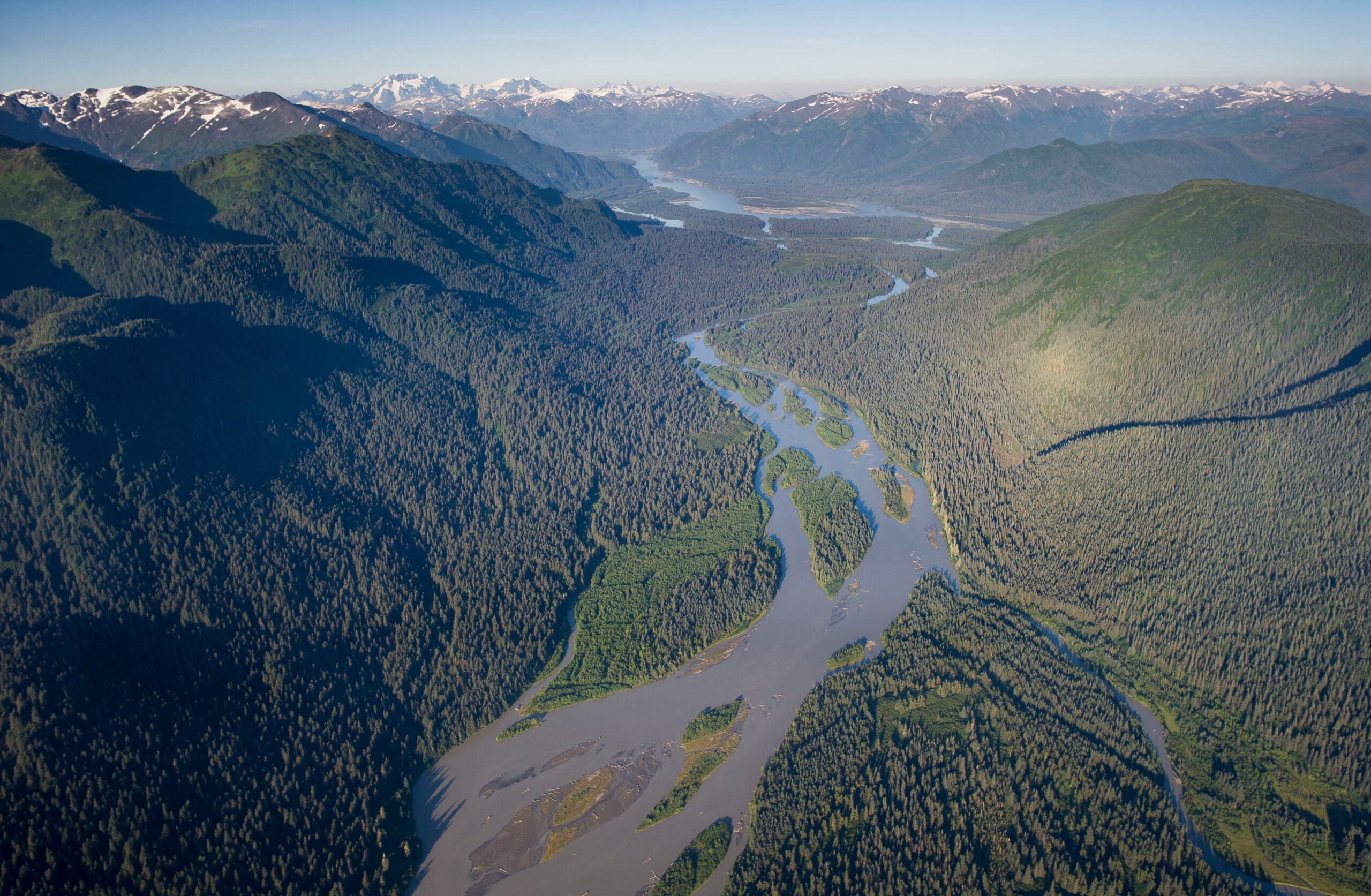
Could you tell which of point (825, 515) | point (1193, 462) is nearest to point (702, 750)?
point (825, 515)

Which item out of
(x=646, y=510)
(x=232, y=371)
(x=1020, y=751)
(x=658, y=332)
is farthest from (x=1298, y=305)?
(x=232, y=371)

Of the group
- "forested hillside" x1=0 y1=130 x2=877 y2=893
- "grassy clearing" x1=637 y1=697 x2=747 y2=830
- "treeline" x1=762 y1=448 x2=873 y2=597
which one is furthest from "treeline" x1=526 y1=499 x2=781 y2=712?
"grassy clearing" x1=637 y1=697 x2=747 y2=830

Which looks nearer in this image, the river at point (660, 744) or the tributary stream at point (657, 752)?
the tributary stream at point (657, 752)

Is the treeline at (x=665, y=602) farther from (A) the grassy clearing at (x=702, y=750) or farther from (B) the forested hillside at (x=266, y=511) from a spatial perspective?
(A) the grassy clearing at (x=702, y=750)

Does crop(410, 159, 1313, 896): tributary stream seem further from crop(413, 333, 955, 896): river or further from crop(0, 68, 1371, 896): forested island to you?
crop(0, 68, 1371, 896): forested island

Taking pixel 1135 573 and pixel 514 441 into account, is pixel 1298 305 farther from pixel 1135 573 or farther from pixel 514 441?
pixel 514 441

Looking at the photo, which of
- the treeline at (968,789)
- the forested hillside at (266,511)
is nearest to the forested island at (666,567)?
the treeline at (968,789)

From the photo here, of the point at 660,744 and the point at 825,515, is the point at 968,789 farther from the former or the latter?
the point at 825,515
